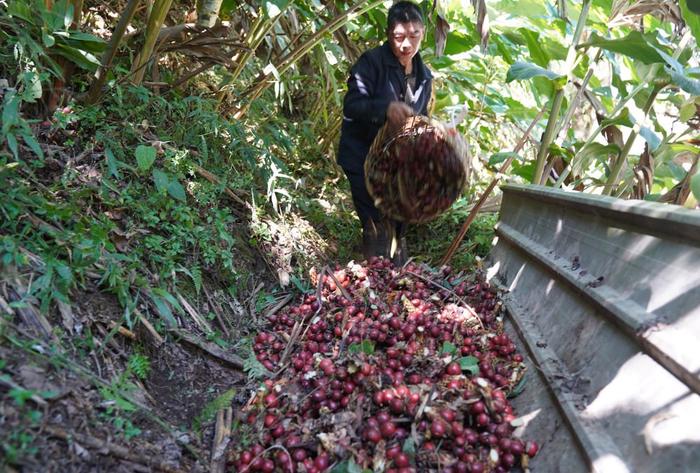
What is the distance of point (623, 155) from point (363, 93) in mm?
1594

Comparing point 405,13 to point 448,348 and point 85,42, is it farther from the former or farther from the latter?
point 448,348

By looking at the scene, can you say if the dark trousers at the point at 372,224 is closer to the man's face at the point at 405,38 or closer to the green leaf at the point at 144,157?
the man's face at the point at 405,38

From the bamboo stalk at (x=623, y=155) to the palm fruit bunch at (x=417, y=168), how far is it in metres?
1.21

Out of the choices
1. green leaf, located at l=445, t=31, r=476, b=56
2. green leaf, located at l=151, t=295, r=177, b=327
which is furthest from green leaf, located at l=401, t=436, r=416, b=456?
green leaf, located at l=445, t=31, r=476, b=56

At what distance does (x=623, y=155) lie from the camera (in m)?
3.22

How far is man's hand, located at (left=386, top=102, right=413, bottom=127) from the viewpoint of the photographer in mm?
2596

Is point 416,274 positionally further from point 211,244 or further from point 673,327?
point 673,327

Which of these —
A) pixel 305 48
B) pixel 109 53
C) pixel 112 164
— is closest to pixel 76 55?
pixel 109 53

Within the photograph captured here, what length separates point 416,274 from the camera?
2.84 metres

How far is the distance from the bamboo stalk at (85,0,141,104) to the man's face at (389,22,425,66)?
1.31 meters

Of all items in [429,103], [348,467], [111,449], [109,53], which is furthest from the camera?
[429,103]

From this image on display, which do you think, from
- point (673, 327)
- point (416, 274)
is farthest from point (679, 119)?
point (673, 327)

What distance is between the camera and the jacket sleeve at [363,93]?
2.93 metres

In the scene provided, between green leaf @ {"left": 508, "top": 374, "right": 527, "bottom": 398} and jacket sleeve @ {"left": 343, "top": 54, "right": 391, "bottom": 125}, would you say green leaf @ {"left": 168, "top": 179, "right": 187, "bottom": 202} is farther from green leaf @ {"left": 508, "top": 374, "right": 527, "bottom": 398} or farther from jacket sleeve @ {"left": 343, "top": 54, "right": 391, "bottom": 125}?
green leaf @ {"left": 508, "top": 374, "right": 527, "bottom": 398}
